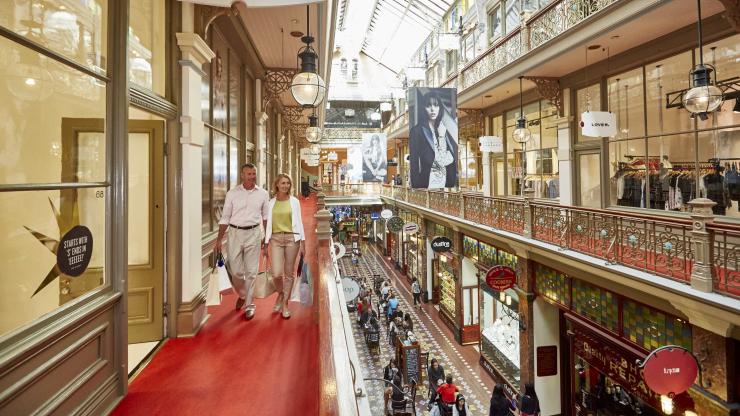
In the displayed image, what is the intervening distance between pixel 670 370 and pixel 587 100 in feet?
23.0

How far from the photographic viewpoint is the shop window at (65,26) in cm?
212

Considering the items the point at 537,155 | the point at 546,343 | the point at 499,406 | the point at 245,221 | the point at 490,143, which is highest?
the point at 490,143

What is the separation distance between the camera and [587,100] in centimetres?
990

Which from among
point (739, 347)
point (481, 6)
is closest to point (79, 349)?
point (739, 347)

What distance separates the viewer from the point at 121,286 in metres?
2.99

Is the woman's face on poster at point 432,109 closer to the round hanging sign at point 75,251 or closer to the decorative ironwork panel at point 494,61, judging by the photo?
the decorative ironwork panel at point 494,61

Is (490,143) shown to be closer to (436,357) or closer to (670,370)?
(436,357)

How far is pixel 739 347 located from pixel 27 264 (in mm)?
7390

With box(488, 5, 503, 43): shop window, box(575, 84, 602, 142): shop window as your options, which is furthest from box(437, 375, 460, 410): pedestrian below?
box(488, 5, 503, 43): shop window

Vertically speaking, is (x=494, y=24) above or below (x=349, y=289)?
above

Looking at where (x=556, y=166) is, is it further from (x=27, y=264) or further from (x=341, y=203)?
(x=341, y=203)

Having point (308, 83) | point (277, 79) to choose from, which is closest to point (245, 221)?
point (308, 83)

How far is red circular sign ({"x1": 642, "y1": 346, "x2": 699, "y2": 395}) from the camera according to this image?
16.4 feet

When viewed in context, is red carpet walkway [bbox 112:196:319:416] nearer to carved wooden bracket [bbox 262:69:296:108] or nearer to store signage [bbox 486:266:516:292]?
carved wooden bracket [bbox 262:69:296:108]
